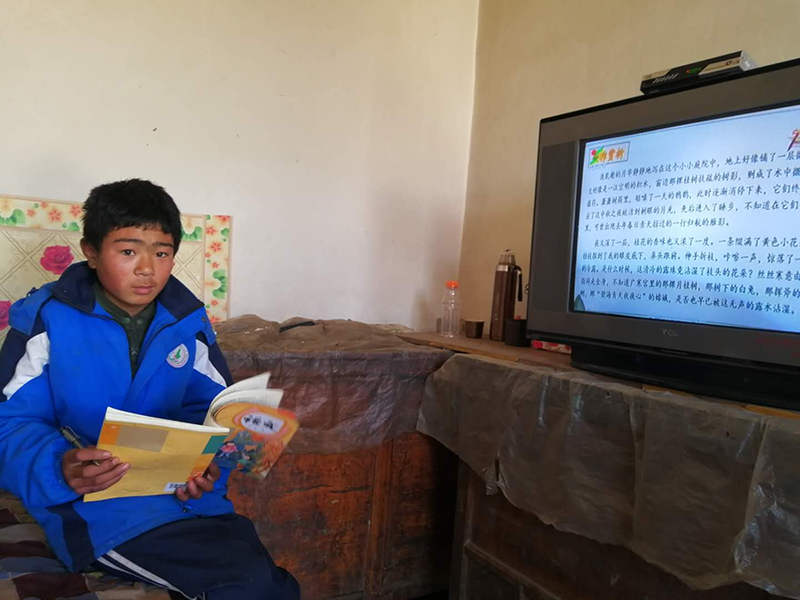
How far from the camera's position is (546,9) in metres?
2.11

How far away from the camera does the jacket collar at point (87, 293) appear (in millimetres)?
1054

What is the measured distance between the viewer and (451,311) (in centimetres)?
235

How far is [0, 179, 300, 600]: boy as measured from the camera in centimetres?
96

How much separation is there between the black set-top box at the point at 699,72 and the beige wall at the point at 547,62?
0.39 meters

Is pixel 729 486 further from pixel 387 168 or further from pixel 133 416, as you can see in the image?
pixel 387 168

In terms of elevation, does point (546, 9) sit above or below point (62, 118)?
above

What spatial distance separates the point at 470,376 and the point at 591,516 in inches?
19.5

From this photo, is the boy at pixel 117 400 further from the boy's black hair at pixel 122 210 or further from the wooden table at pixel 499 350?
the wooden table at pixel 499 350

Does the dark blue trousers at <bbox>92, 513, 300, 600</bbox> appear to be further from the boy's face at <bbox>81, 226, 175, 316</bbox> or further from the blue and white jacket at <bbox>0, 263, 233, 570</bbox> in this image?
the boy's face at <bbox>81, 226, 175, 316</bbox>

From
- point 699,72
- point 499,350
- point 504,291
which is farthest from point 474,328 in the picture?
point 699,72

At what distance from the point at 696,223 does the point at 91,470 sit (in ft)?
4.23

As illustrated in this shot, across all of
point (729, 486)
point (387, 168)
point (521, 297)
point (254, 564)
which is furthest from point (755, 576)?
point (387, 168)

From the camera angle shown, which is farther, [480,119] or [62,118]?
[480,119]

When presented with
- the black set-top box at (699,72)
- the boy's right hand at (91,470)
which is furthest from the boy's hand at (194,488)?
the black set-top box at (699,72)
